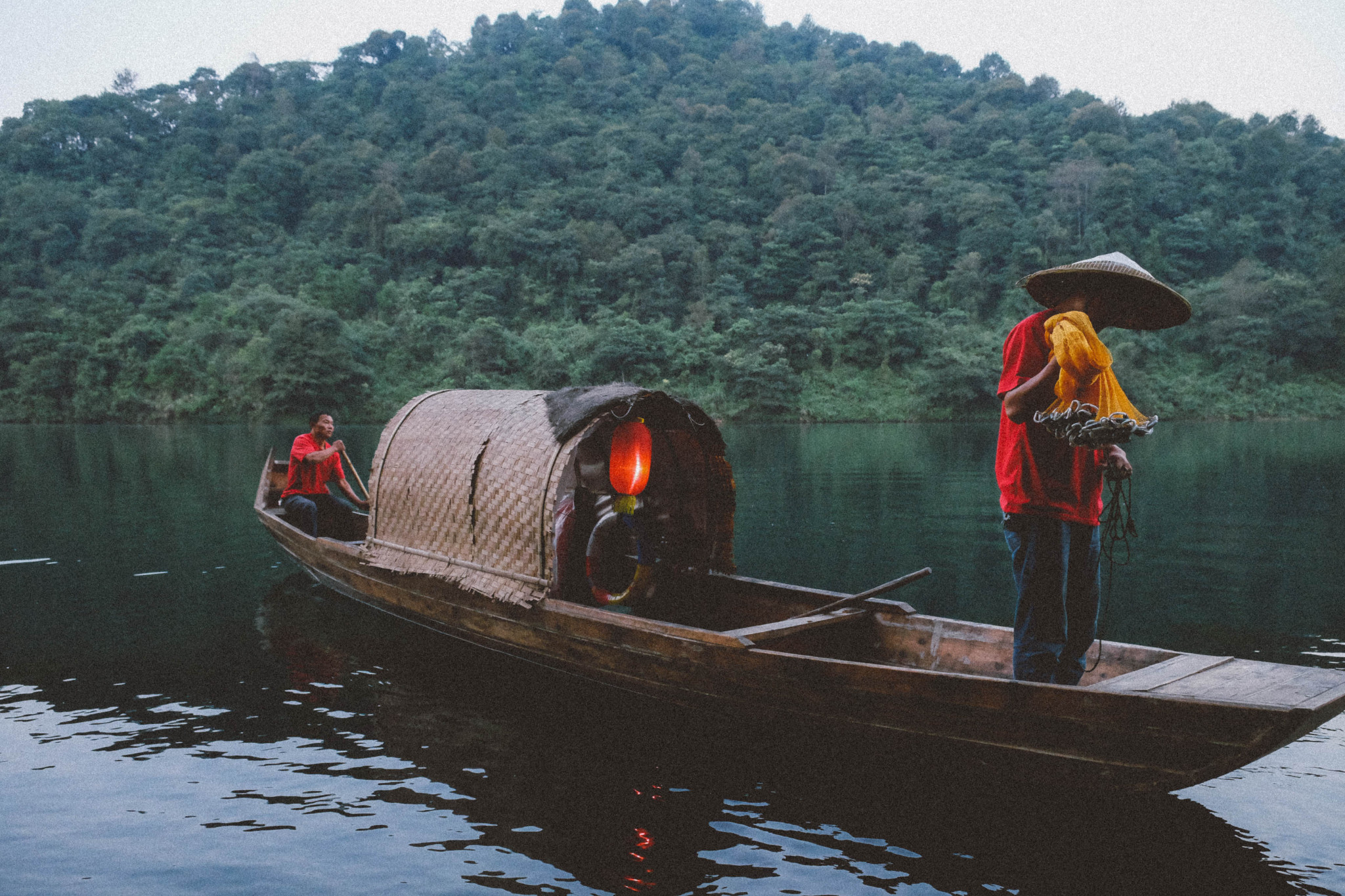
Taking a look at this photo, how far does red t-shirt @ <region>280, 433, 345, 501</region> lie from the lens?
26.9ft

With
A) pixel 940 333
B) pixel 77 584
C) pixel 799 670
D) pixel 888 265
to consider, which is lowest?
pixel 77 584

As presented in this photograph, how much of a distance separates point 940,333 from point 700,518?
34135 millimetres

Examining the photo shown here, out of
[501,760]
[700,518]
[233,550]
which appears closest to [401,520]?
[700,518]

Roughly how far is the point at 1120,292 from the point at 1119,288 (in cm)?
3

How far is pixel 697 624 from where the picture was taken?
609cm

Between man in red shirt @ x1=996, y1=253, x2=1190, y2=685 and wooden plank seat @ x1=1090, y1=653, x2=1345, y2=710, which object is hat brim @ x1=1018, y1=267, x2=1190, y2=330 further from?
wooden plank seat @ x1=1090, y1=653, x2=1345, y2=710

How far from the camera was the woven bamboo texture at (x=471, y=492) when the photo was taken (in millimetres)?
5547

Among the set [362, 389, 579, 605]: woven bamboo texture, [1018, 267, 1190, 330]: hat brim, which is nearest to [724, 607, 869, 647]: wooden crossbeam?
[362, 389, 579, 605]: woven bamboo texture

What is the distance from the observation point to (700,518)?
6379mm

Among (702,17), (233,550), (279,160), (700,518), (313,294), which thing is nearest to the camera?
(700,518)

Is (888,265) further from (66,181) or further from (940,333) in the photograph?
(66,181)

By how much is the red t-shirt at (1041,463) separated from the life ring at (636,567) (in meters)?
2.74

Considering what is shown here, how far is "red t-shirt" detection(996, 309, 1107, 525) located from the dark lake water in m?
1.17

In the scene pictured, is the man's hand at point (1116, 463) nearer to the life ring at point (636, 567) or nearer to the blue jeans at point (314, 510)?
the life ring at point (636, 567)
